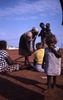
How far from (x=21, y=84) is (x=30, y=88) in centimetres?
57

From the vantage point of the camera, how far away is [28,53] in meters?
10.3

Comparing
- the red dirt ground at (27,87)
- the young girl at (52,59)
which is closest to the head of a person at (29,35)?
the red dirt ground at (27,87)

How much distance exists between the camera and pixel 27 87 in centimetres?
709

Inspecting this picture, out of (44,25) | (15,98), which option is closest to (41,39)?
(44,25)

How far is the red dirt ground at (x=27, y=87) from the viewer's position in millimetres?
6117

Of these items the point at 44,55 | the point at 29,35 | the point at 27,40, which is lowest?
the point at 44,55

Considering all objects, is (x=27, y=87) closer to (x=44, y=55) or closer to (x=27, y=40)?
(x=44, y=55)

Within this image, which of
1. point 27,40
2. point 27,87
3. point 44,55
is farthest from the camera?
point 27,40

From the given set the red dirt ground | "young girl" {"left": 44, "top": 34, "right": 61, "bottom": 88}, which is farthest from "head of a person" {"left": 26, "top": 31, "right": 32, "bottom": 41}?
"young girl" {"left": 44, "top": 34, "right": 61, "bottom": 88}

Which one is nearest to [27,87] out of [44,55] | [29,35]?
[44,55]

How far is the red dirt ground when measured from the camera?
6.12m

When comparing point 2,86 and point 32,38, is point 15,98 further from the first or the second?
point 32,38

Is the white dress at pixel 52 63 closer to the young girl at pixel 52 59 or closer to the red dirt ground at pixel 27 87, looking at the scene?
the young girl at pixel 52 59

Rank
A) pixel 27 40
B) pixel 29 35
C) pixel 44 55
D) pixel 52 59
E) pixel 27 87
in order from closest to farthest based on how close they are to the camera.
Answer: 1. pixel 52 59
2. pixel 44 55
3. pixel 27 87
4. pixel 29 35
5. pixel 27 40
